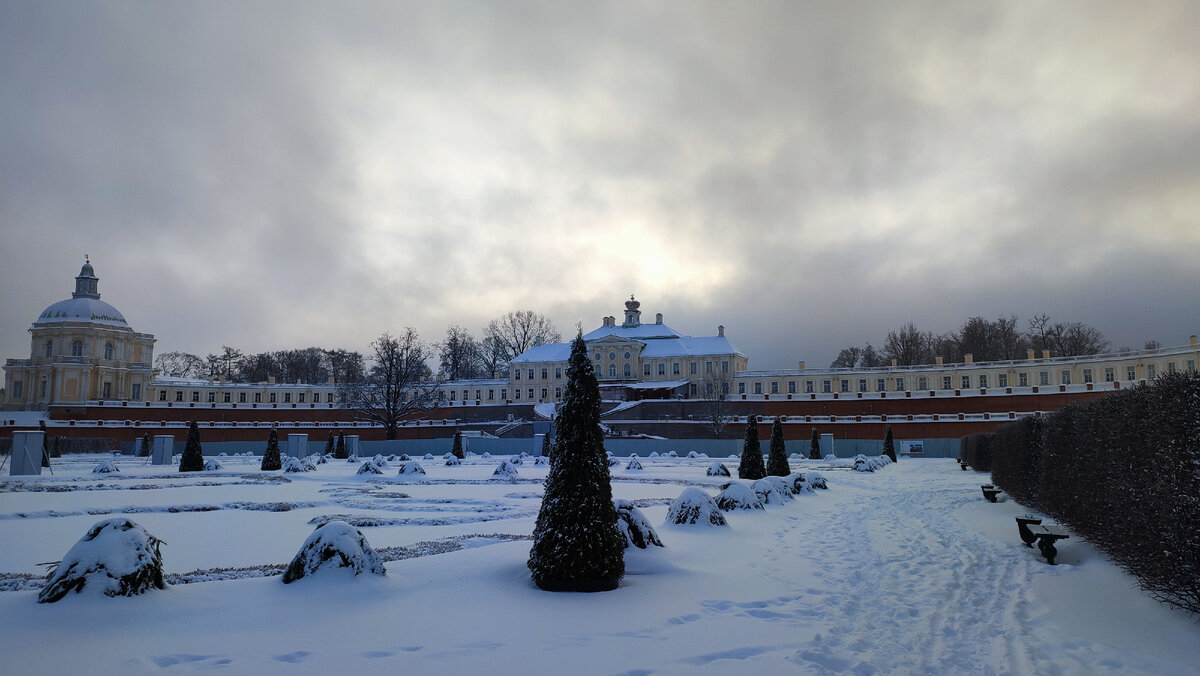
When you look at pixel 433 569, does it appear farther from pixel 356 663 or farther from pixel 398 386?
pixel 398 386

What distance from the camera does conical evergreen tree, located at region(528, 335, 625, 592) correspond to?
753 cm

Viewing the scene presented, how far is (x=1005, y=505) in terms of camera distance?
17.3m

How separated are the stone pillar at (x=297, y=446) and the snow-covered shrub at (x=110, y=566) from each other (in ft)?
113

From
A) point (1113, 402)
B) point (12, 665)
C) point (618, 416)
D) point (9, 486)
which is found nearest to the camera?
point (12, 665)

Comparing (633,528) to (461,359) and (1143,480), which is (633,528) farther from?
(461,359)

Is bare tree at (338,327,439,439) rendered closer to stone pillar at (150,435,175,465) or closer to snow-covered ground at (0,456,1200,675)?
stone pillar at (150,435,175,465)

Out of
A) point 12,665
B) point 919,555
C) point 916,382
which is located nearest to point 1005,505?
point 919,555

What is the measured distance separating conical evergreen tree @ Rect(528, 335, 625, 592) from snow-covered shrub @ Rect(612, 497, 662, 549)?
1.56 metres

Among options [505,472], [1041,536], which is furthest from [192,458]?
[1041,536]

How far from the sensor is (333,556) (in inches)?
289

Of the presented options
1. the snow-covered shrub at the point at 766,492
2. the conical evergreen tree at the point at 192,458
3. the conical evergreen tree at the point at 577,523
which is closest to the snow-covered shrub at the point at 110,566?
the conical evergreen tree at the point at 577,523

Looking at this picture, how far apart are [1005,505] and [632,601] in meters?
14.0

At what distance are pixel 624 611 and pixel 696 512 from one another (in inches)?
225

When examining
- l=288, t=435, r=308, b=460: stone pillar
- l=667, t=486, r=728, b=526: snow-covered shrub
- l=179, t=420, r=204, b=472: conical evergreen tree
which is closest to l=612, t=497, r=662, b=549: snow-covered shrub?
l=667, t=486, r=728, b=526: snow-covered shrub
